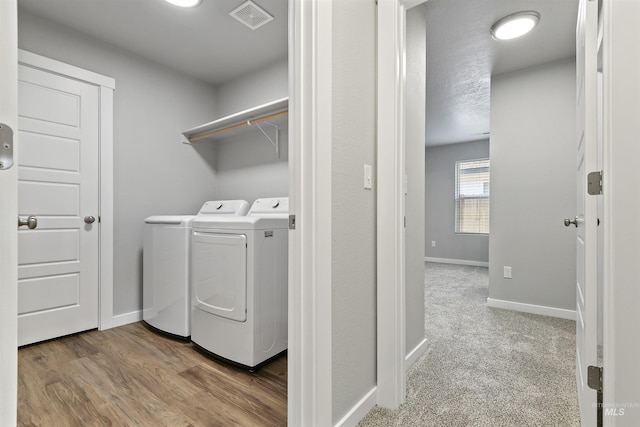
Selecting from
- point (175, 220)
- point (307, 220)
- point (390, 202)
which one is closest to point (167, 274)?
point (175, 220)

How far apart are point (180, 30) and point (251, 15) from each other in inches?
25.4

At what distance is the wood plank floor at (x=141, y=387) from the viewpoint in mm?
1451

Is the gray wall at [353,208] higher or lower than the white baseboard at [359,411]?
higher

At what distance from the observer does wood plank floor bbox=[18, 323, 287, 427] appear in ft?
4.76

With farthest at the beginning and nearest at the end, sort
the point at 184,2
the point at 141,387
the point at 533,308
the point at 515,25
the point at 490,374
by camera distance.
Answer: the point at 533,308 < the point at 515,25 < the point at 184,2 < the point at 490,374 < the point at 141,387

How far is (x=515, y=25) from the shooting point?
2.28 m

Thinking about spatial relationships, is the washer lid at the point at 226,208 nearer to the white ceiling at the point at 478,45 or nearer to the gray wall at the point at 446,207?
the white ceiling at the point at 478,45

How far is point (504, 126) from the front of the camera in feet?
10.2

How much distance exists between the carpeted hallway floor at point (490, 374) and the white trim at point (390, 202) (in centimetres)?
18

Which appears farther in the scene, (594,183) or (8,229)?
(594,183)

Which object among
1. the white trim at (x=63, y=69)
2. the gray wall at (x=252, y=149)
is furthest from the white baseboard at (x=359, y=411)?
the white trim at (x=63, y=69)

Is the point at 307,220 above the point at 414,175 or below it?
below

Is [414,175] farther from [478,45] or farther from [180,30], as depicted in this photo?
[180,30]

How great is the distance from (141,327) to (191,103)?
7.39 feet
